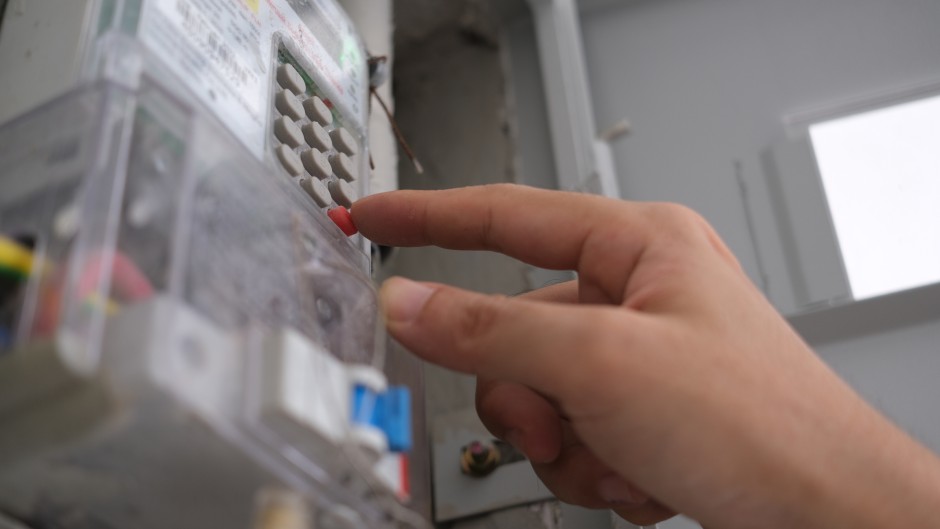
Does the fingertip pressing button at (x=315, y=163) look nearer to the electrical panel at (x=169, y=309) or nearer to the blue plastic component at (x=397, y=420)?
the electrical panel at (x=169, y=309)

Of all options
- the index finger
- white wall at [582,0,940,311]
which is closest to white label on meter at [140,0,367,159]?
the index finger

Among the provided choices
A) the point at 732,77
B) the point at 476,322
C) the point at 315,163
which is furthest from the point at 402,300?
the point at 732,77

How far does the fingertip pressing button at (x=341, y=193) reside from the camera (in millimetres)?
674

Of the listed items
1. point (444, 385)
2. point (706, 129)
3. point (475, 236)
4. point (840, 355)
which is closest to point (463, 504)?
point (444, 385)

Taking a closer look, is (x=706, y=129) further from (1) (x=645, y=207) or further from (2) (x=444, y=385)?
(1) (x=645, y=207)

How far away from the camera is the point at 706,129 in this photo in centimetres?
115

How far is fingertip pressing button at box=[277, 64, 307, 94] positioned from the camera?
65 centimetres

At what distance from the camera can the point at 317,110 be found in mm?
676

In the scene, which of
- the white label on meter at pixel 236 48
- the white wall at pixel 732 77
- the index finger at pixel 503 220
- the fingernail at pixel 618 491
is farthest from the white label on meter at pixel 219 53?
the white wall at pixel 732 77

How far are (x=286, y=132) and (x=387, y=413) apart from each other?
0.80 ft

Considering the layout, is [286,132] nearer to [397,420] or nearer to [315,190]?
[315,190]

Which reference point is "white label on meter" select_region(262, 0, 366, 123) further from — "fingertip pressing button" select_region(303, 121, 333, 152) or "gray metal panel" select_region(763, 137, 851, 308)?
"gray metal panel" select_region(763, 137, 851, 308)

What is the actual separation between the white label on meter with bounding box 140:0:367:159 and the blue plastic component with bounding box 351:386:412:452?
200mm

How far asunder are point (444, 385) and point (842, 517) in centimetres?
52
